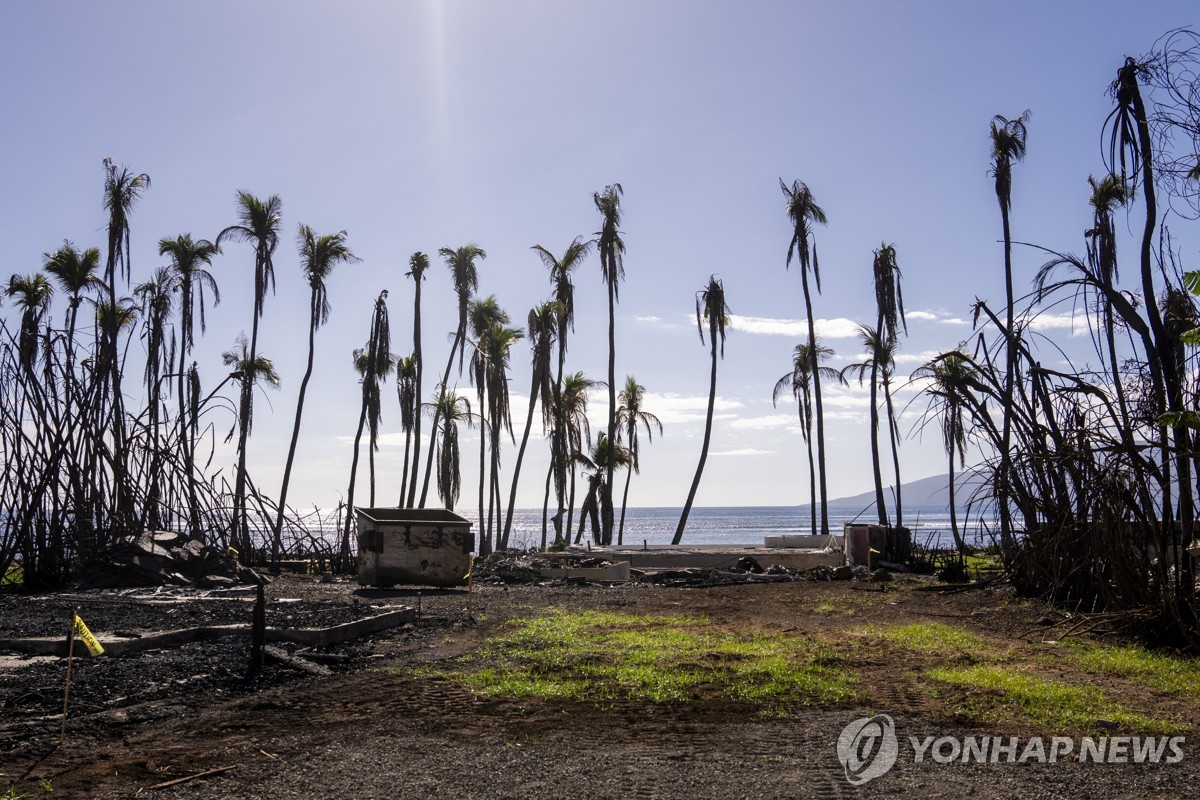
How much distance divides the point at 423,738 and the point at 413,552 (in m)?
14.7

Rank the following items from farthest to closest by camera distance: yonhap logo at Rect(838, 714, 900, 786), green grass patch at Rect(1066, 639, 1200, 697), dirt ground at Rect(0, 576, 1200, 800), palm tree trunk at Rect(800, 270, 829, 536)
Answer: palm tree trunk at Rect(800, 270, 829, 536) < green grass patch at Rect(1066, 639, 1200, 697) < yonhap logo at Rect(838, 714, 900, 786) < dirt ground at Rect(0, 576, 1200, 800)

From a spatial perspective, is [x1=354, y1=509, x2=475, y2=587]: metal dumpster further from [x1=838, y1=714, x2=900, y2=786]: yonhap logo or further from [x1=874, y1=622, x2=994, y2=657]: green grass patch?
[x1=838, y1=714, x2=900, y2=786]: yonhap logo

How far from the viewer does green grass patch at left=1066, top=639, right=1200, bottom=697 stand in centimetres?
830

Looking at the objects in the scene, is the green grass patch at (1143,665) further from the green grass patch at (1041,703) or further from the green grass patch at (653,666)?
the green grass patch at (653,666)

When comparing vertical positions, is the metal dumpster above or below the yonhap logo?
above

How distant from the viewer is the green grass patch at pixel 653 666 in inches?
322

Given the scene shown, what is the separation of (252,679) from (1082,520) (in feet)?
32.6

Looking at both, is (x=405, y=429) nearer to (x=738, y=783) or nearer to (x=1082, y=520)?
(x=1082, y=520)

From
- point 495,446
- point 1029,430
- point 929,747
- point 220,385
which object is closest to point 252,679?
point 929,747

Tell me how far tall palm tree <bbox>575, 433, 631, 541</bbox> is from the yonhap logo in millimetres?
34875

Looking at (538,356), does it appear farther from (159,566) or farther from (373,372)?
(159,566)

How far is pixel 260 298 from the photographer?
36.5m

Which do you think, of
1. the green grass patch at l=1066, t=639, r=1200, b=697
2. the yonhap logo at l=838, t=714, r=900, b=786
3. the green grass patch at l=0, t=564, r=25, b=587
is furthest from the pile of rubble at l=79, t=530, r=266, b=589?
the green grass patch at l=1066, t=639, r=1200, b=697

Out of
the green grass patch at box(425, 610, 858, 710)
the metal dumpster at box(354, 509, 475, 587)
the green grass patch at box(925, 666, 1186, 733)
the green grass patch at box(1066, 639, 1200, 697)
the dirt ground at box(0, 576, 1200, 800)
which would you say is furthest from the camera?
the metal dumpster at box(354, 509, 475, 587)
